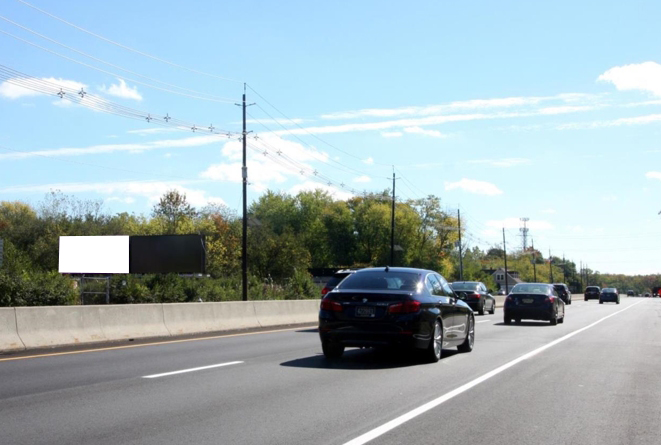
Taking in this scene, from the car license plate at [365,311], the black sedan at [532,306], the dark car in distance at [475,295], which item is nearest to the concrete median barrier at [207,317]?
the car license plate at [365,311]

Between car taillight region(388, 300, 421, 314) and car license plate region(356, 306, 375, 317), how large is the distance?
0.30 meters

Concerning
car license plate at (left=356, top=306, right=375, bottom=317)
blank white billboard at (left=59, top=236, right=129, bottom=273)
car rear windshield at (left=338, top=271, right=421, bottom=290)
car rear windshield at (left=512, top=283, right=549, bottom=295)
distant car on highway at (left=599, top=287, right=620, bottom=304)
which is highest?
blank white billboard at (left=59, top=236, right=129, bottom=273)

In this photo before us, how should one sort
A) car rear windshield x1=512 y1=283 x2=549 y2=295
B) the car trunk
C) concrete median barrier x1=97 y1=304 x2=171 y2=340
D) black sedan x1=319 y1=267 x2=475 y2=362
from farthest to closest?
car rear windshield x1=512 y1=283 x2=549 y2=295
concrete median barrier x1=97 y1=304 x2=171 y2=340
the car trunk
black sedan x1=319 y1=267 x2=475 y2=362

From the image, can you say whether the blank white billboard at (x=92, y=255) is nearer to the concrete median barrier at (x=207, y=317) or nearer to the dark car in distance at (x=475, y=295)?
the dark car in distance at (x=475, y=295)

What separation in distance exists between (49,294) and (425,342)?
1991 cm

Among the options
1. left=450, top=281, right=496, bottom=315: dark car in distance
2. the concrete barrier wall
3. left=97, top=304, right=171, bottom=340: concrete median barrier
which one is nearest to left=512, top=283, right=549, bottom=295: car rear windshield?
left=450, top=281, right=496, bottom=315: dark car in distance

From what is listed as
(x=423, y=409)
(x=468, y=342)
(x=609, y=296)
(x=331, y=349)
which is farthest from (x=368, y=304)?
(x=609, y=296)

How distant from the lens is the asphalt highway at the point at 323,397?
6977 mm

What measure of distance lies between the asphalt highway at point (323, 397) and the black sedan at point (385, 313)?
1.39 ft

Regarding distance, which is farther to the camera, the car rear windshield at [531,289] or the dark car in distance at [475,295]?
the dark car in distance at [475,295]

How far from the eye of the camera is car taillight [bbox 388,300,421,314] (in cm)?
1248

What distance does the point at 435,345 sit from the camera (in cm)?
1307

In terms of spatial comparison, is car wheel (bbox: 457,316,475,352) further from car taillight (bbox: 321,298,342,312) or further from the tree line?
the tree line

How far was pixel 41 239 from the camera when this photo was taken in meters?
75.8
